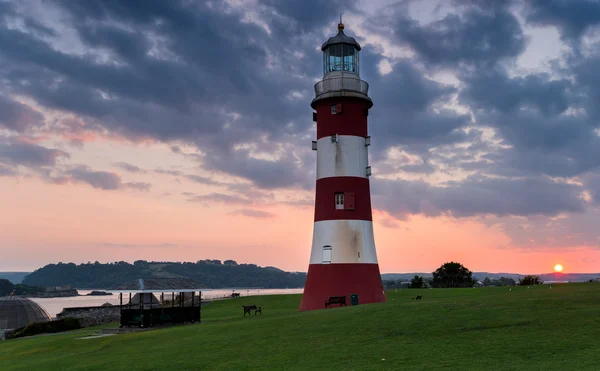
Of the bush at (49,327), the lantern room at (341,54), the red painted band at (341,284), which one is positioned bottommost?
the bush at (49,327)

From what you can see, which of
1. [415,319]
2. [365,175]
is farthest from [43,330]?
[415,319]

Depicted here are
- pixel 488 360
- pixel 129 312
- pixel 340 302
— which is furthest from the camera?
pixel 129 312

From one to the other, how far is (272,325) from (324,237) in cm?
954

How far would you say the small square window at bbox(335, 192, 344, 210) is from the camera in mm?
28891

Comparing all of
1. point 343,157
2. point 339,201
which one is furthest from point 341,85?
point 339,201

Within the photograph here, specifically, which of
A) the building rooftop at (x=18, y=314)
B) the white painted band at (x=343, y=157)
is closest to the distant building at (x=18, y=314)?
the building rooftop at (x=18, y=314)

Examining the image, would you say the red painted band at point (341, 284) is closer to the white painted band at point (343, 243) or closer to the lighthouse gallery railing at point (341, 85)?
the white painted band at point (343, 243)

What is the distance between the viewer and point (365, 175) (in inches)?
1174

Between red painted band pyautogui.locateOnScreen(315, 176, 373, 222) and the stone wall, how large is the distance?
20.5m

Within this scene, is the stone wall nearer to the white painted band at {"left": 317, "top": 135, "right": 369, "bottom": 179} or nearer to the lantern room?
the white painted band at {"left": 317, "top": 135, "right": 369, "bottom": 179}

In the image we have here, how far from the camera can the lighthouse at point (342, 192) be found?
28203mm

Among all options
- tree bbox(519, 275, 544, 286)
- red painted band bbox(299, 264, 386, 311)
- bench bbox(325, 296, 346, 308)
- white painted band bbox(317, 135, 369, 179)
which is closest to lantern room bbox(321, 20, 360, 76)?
white painted band bbox(317, 135, 369, 179)

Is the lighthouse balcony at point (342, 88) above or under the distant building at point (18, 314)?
above

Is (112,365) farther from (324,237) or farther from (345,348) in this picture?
(324,237)
